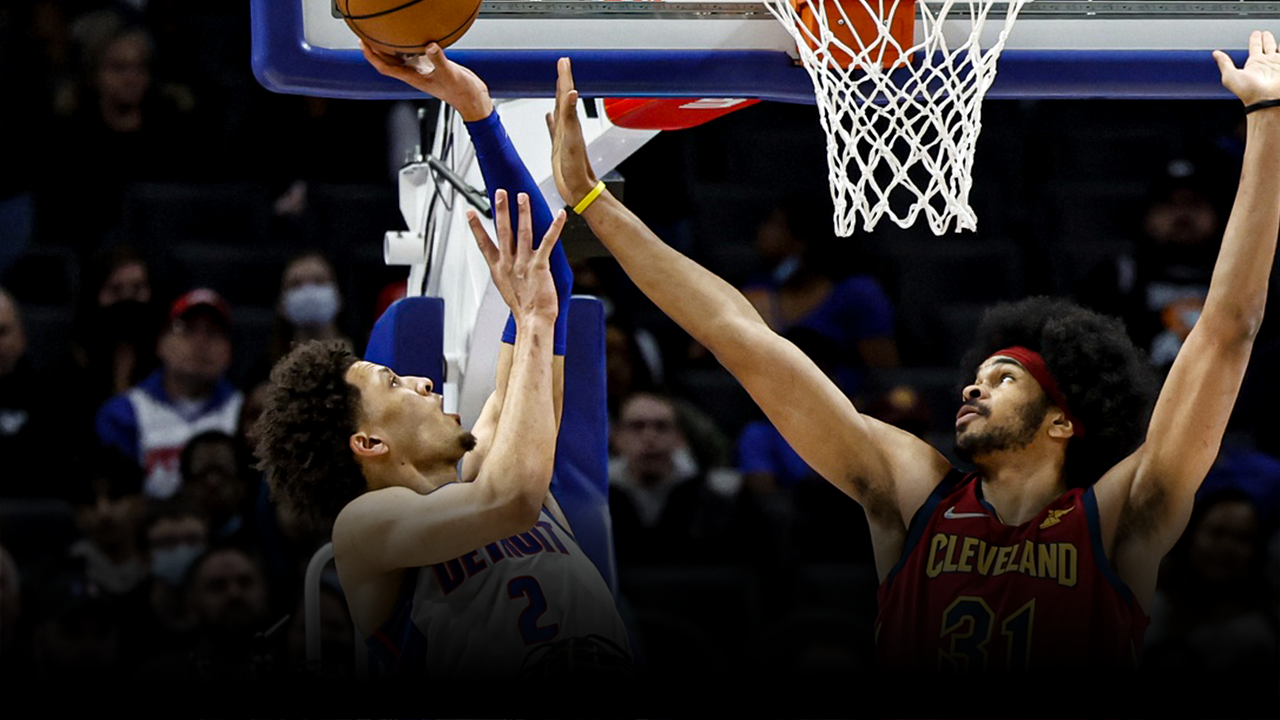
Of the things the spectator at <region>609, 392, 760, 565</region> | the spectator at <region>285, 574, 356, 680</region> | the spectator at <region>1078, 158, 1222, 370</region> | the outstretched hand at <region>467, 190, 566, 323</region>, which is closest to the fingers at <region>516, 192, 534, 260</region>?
the outstretched hand at <region>467, 190, 566, 323</region>

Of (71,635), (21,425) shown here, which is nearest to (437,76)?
(71,635)

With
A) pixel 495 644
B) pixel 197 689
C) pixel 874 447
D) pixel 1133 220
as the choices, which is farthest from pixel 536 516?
pixel 1133 220

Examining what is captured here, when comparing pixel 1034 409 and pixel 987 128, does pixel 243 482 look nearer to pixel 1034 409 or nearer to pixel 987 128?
pixel 1034 409

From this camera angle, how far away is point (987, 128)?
6.55 meters

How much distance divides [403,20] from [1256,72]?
1395 millimetres

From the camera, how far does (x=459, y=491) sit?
9.50ft

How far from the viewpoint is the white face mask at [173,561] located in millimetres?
4789

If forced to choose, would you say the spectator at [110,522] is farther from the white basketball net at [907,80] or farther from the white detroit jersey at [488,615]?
the white basketball net at [907,80]

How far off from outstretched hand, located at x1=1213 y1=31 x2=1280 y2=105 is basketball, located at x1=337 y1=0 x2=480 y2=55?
4.11 feet

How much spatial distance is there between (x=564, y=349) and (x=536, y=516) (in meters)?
0.45

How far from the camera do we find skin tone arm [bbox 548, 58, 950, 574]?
296 cm

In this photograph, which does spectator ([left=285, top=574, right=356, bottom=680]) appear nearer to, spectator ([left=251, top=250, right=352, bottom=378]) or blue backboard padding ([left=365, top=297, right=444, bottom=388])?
spectator ([left=251, top=250, right=352, bottom=378])

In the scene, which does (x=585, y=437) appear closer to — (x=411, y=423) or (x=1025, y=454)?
(x=411, y=423)

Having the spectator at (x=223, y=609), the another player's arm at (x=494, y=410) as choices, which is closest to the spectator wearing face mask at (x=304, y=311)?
the spectator at (x=223, y=609)
